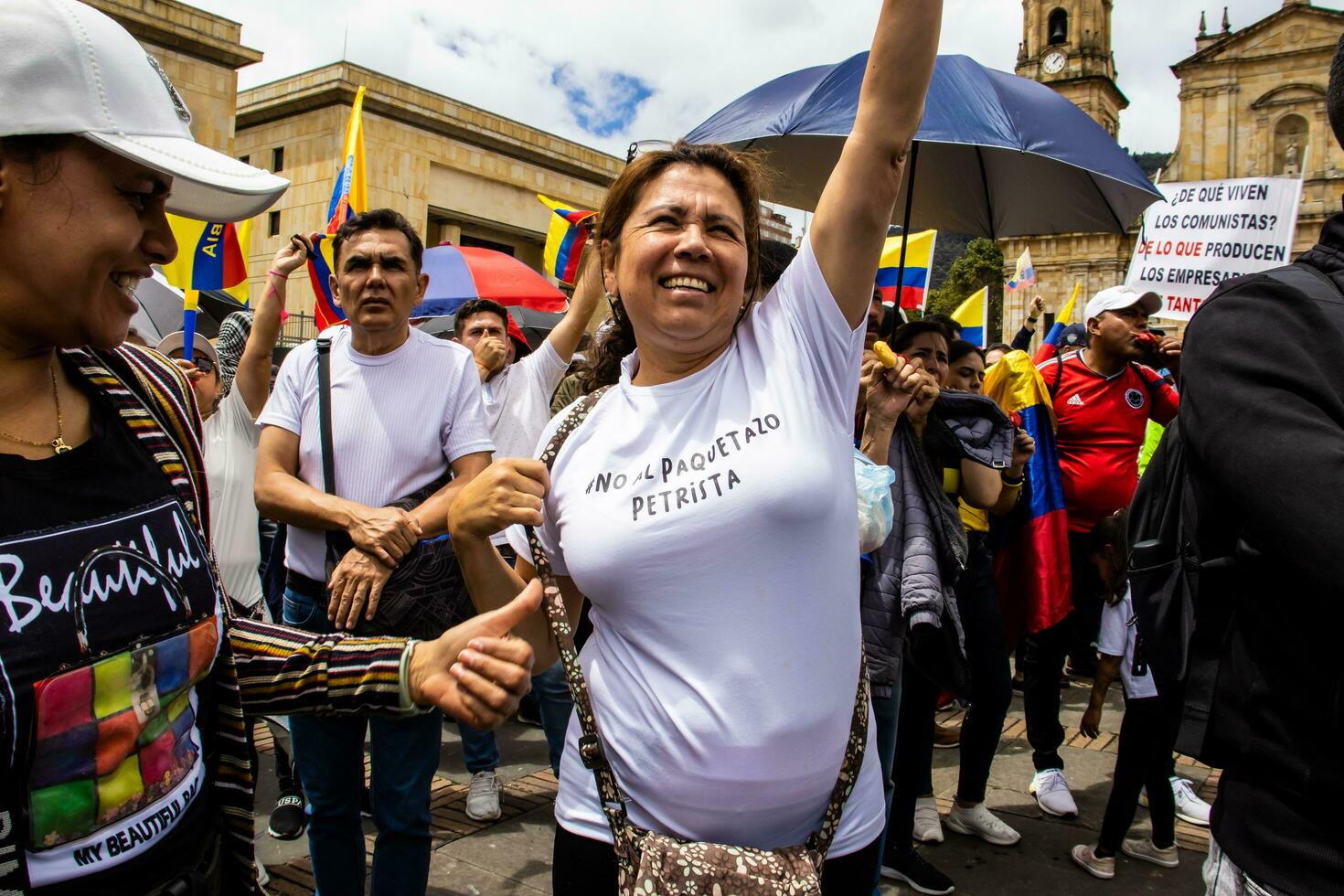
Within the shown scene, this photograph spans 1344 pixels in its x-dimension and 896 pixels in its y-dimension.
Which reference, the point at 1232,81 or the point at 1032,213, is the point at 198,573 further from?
the point at 1232,81

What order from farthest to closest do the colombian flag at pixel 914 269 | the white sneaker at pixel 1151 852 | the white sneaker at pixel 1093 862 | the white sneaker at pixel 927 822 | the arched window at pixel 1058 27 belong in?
the arched window at pixel 1058 27
the colombian flag at pixel 914 269
the white sneaker at pixel 927 822
the white sneaker at pixel 1151 852
the white sneaker at pixel 1093 862

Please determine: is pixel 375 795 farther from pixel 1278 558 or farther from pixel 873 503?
pixel 1278 558

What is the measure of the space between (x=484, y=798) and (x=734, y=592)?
299 cm

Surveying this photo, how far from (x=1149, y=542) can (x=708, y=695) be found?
3.30 ft

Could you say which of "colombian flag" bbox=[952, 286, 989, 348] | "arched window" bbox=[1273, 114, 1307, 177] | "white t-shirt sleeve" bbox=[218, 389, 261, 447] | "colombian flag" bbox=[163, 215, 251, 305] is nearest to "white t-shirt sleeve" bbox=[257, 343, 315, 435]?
"white t-shirt sleeve" bbox=[218, 389, 261, 447]

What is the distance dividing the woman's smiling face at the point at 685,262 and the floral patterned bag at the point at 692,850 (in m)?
0.55

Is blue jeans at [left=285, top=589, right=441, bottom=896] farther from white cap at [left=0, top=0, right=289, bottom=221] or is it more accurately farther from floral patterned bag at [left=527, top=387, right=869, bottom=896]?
white cap at [left=0, top=0, right=289, bottom=221]

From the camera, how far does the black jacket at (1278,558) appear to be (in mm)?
1385

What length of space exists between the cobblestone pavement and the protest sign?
11.3ft

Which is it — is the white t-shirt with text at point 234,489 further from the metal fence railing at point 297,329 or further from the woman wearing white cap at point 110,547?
the metal fence railing at point 297,329

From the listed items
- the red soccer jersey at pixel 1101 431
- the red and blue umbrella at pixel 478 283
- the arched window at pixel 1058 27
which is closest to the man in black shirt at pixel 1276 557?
the red soccer jersey at pixel 1101 431

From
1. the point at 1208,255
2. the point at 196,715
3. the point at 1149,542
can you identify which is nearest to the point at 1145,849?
the point at 1149,542

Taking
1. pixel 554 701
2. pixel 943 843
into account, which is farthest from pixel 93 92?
pixel 943 843

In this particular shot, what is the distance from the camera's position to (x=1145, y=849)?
388cm
